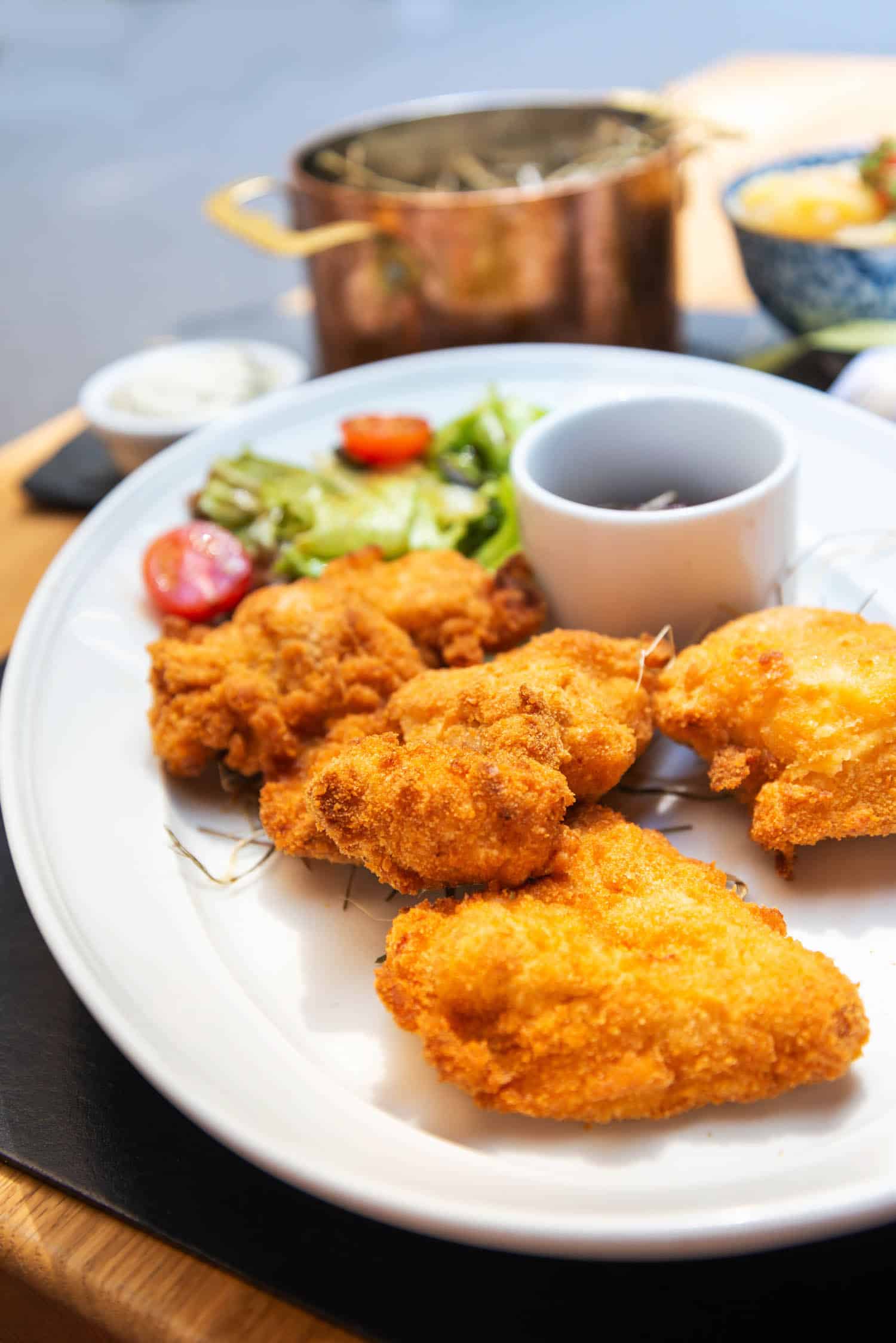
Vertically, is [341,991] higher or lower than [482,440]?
lower

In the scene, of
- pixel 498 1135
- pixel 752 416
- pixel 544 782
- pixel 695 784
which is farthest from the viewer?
pixel 752 416

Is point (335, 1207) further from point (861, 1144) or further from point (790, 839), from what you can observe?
point (790, 839)

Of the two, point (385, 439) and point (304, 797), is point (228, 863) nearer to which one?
point (304, 797)

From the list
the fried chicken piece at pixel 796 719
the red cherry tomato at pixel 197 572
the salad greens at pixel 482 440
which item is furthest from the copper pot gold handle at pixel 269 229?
the fried chicken piece at pixel 796 719

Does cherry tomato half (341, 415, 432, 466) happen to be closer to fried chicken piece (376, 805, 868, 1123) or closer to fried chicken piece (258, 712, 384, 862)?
fried chicken piece (258, 712, 384, 862)

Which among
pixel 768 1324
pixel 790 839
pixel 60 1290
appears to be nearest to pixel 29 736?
pixel 60 1290

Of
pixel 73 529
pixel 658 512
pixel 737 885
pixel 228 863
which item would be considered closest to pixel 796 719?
pixel 737 885
